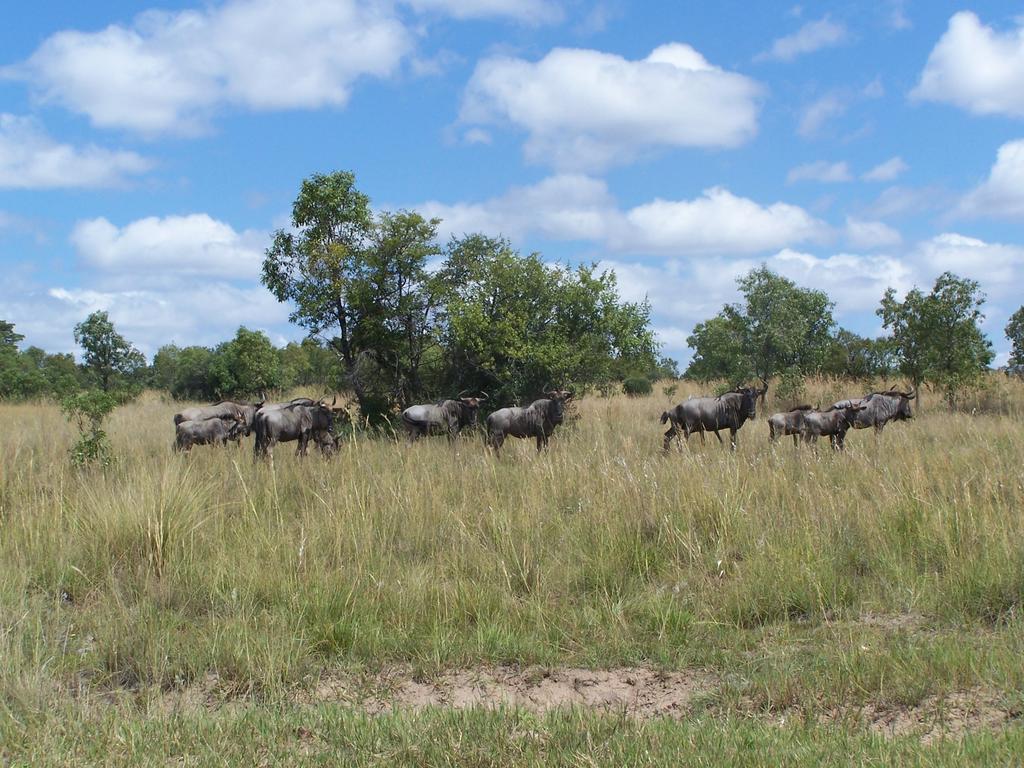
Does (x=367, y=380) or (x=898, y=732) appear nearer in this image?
(x=898, y=732)

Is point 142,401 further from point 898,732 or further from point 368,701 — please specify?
point 898,732

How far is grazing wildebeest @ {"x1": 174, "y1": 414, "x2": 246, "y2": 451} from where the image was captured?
15492mm

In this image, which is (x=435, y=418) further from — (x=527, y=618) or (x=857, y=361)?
(x=857, y=361)

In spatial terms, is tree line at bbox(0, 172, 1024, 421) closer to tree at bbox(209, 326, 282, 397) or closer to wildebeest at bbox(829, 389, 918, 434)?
wildebeest at bbox(829, 389, 918, 434)

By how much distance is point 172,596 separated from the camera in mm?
6727

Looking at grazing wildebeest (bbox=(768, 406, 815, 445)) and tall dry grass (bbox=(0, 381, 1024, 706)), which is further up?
grazing wildebeest (bbox=(768, 406, 815, 445))

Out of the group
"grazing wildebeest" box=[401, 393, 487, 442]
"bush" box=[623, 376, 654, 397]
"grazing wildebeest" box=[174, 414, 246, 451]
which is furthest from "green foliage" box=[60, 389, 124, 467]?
"bush" box=[623, 376, 654, 397]

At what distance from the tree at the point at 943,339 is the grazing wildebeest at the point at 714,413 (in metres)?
8.43

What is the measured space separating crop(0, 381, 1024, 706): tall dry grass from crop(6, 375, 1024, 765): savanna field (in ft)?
0.09

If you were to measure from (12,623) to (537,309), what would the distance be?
45.0ft

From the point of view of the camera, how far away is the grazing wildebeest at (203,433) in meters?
15.5

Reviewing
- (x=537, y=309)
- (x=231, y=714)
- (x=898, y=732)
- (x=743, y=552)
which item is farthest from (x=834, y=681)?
(x=537, y=309)

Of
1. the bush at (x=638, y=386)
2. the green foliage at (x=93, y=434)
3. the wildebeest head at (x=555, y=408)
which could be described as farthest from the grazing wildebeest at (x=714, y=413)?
the bush at (x=638, y=386)

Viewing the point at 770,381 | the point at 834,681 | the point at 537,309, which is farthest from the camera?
the point at 770,381
